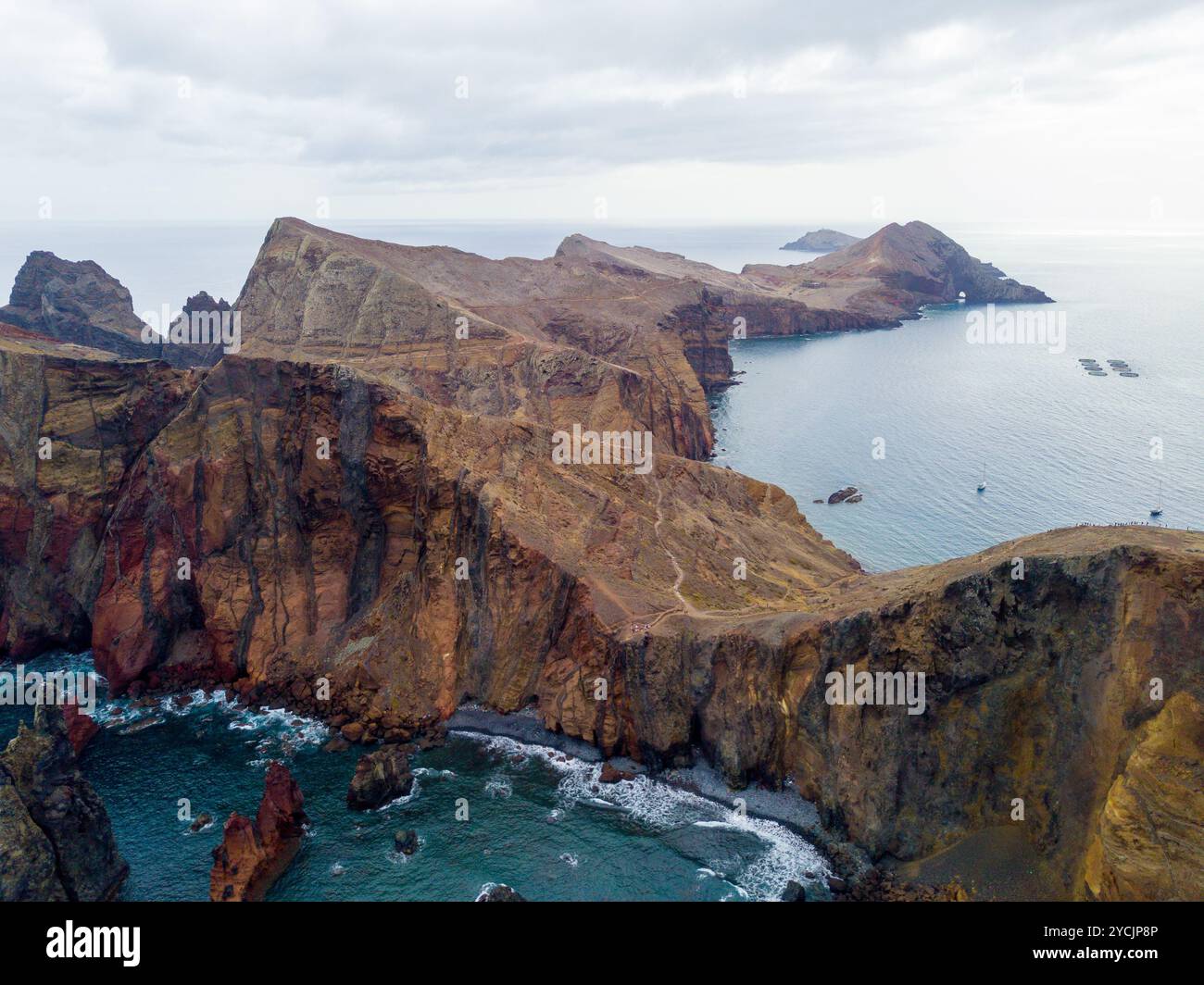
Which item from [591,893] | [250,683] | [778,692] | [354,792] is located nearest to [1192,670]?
[778,692]

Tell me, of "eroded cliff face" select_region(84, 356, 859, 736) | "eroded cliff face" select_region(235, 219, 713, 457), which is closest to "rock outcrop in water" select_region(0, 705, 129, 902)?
"eroded cliff face" select_region(84, 356, 859, 736)

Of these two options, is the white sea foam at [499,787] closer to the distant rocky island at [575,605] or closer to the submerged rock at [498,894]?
the distant rocky island at [575,605]

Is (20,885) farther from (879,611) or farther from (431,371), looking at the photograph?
(431,371)

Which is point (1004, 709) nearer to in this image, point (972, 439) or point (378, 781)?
point (378, 781)

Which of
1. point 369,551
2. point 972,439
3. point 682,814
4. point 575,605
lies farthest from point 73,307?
point 972,439

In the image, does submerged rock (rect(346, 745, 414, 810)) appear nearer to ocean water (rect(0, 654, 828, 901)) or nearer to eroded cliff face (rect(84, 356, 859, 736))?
ocean water (rect(0, 654, 828, 901))
